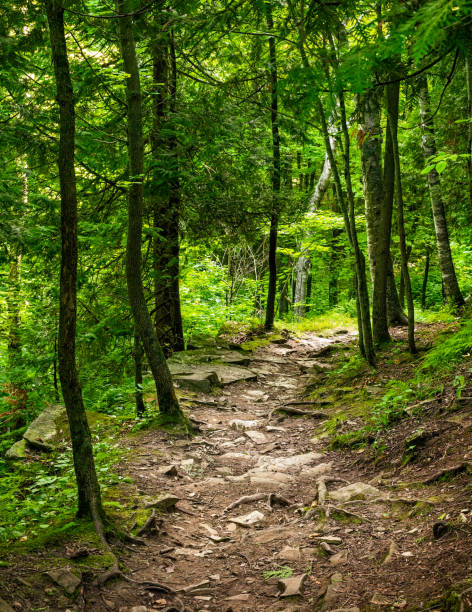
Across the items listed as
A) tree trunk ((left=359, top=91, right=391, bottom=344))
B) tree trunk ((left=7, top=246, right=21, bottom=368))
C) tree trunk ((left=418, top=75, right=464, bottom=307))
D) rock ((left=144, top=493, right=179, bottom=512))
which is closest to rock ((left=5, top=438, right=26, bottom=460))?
rock ((left=144, top=493, right=179, bottom=512))

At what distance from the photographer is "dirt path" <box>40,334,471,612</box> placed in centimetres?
305

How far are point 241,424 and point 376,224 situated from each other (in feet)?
16.5

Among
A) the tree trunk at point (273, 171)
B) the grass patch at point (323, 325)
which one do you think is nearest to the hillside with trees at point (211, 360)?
the tree trunk at point (273, 171)

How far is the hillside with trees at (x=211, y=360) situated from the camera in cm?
327

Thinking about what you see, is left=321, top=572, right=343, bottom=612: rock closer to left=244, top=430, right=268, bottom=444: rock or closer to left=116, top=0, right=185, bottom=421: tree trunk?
left=244, top=430, right=268, bottom=444: rock

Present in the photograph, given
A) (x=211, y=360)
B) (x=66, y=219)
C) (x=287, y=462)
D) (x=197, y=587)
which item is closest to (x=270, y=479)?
(x=287, y=462)

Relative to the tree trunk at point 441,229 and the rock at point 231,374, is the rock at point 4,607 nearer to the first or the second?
the rock at point 231,374

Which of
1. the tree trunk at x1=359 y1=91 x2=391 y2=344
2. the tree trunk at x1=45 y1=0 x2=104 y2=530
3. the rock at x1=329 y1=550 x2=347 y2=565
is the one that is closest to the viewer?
the rock at x1=329 y1=550 x2=347 y2=565

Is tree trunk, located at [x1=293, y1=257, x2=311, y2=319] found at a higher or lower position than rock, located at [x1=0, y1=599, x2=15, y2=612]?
higher

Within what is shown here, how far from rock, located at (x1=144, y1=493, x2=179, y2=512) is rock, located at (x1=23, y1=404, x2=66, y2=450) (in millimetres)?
2430

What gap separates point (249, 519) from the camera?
15.2 feet

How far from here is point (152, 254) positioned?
9.94 m

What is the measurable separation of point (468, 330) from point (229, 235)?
5.40m

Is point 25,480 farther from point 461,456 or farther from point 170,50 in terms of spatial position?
point 170,50
